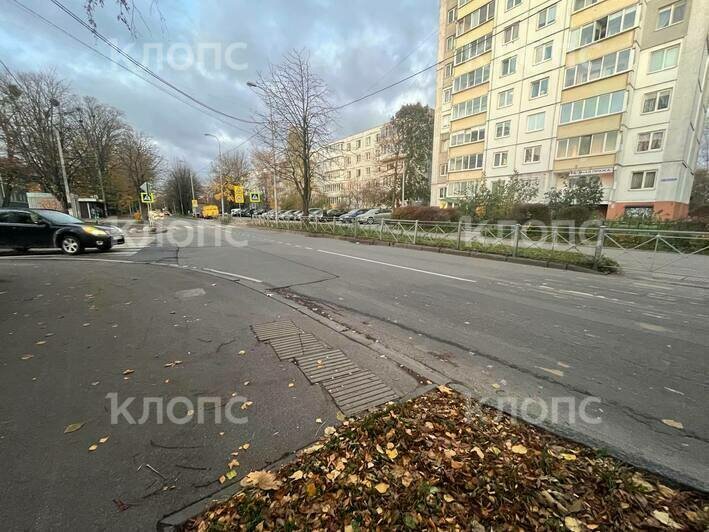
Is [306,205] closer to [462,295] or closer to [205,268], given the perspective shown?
[205,268]

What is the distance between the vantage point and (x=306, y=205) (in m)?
26.0

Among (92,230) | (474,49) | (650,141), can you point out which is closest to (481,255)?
(92,230)

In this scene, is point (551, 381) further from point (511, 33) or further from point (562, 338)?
point (511, 33)

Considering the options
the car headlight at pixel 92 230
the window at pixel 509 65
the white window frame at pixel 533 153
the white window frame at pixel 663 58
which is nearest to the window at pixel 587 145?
the white window frame at pixel 533 153

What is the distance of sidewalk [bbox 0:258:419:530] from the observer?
189cm

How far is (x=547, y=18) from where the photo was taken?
25.6m

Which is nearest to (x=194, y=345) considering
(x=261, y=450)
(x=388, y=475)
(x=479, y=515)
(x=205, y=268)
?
(x=261, y=450)

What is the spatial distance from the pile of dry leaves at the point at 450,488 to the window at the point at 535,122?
31.0 m

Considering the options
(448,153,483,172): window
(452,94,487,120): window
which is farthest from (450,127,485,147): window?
(452,94,487,120): window

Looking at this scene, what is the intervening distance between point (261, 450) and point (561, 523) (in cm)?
188

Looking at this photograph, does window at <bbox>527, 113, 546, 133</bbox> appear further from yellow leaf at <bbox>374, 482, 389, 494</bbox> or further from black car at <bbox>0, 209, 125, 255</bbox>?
yellow leaf at <bbox>374, 482, 389, 494</bbox>

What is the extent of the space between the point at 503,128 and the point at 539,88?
153 inches

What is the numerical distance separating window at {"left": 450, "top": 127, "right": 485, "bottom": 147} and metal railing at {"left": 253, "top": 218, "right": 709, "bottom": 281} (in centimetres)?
1908

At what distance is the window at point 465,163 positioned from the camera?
103ft
